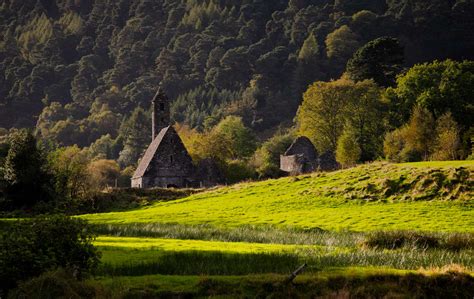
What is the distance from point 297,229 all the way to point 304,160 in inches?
1973

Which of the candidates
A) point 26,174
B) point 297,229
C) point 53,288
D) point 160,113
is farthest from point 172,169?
point 53,288

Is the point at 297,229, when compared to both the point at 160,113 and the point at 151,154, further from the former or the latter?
the point at 160,113

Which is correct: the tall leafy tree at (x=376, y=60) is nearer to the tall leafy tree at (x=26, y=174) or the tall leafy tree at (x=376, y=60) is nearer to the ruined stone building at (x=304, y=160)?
the ruined stone building at (x=304, y=160)

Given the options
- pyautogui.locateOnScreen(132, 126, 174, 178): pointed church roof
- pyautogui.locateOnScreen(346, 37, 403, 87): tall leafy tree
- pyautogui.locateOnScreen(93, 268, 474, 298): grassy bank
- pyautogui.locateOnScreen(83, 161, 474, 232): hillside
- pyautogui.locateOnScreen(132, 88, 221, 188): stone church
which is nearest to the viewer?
pyautogui.locateOnScreen(93, 268, 474, 298): grassy bank

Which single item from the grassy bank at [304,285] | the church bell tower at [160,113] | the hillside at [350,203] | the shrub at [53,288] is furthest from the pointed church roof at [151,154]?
the shrub at [53,288]

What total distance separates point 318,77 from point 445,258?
151187mm

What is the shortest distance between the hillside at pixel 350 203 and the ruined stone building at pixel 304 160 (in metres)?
24.1

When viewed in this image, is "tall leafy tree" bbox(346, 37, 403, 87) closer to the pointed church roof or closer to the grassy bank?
the pointed church roof

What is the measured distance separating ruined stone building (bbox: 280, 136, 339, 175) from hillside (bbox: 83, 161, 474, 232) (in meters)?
24.1

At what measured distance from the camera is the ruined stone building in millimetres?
84750

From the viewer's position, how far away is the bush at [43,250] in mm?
18297

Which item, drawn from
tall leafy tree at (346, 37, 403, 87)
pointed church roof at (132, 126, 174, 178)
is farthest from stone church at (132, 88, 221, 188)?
tall leafy tree at (346, 37, 403, 87)

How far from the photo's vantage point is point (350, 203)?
48250 millimetres

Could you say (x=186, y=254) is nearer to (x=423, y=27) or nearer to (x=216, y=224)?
(x=216, y=224)
